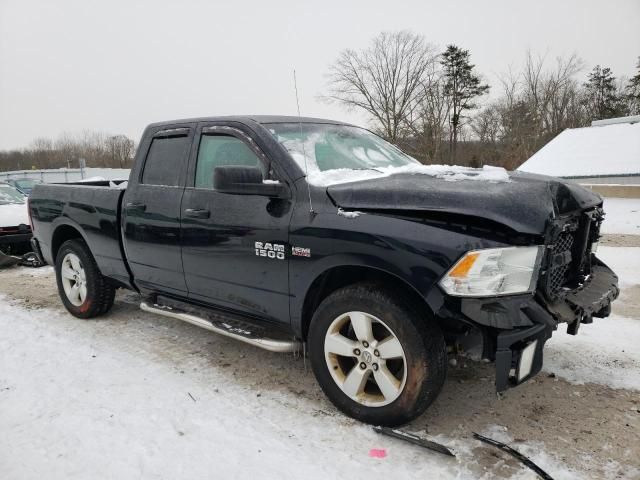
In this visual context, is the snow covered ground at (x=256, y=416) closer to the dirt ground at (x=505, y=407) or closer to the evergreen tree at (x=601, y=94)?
the dirt ground at (x=505, y=407)

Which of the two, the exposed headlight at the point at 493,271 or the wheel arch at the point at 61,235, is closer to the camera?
the exposed headlight at the point at 493,271

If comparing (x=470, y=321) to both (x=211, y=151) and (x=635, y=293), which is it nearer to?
(x=211, y=151)

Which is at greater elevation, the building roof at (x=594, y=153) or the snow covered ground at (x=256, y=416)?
the building roof at (x=594, y=153)

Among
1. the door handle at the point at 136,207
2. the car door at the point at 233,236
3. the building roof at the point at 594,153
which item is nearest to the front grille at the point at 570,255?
the car door at the point at 233,236

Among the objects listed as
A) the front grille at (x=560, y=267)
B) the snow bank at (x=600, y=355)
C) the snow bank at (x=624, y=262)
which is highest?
the front grille at (x=560, y=267)

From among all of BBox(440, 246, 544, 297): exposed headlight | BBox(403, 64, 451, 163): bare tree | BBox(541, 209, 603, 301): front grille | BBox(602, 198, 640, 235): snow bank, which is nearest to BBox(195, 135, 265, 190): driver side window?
BBox(440, 246, 544, 297): exposed headlight

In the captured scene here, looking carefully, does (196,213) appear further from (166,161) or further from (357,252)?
(357,252)

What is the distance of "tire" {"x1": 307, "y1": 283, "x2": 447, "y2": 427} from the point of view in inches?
105

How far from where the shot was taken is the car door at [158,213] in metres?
3.89

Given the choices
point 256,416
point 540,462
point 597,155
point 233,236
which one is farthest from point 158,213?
point 597,155

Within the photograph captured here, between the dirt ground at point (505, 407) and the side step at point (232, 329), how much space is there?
36 centimetres

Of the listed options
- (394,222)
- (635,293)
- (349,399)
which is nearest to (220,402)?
(349,399)

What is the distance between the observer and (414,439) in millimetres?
2732

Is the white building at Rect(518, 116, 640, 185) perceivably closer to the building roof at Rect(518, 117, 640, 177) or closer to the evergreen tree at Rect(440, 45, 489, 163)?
the building roof at Rect(518, 117, 640, 177)
